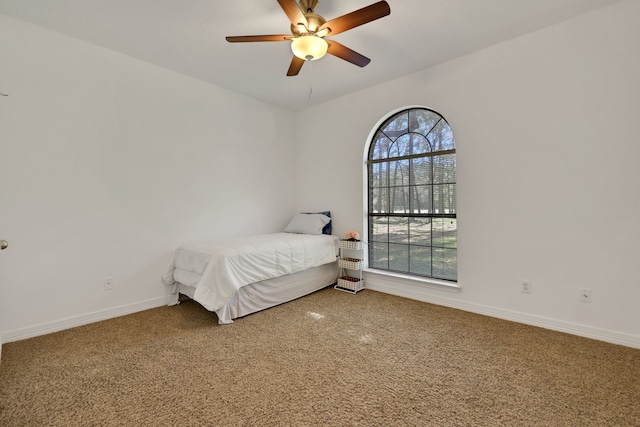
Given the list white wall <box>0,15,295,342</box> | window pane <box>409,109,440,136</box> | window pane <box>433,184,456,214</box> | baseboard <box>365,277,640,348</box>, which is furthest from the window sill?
white wall <box>0,15,295,342</box>

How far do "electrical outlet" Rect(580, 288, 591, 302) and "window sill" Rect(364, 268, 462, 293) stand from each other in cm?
93

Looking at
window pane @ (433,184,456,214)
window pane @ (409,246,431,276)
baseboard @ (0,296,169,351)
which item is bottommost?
baseboard @ (0,296,169,351)

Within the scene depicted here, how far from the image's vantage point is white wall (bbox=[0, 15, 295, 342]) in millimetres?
2385

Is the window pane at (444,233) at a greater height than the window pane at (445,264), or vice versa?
the window pane at (444,233)

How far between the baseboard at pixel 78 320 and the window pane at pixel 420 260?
2.79 meters

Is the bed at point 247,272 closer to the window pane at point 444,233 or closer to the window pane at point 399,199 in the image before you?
the window pane at point 399,199

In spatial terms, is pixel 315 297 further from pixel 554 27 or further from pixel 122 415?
pixel 554 27

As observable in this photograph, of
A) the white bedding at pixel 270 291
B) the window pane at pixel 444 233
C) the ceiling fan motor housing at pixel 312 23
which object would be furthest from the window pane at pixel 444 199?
the ceiling fan motor housing at pixel 312 23

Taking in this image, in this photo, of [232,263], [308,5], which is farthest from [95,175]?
[308,5]

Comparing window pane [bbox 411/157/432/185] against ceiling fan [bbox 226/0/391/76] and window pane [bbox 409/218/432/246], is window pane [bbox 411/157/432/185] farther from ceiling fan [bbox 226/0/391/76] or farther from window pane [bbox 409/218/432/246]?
ceiling fan [bbox 226/0/391/76]

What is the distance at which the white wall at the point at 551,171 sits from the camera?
2236mm

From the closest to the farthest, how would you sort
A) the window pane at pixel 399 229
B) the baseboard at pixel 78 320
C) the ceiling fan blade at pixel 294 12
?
the ceiling fan blade at pixel 294 12, the baseboard at pixel 78 320, the window pane at pixel 399 229

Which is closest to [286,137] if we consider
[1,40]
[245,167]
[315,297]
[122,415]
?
[245,167]

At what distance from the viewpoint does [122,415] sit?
4.93 feet
